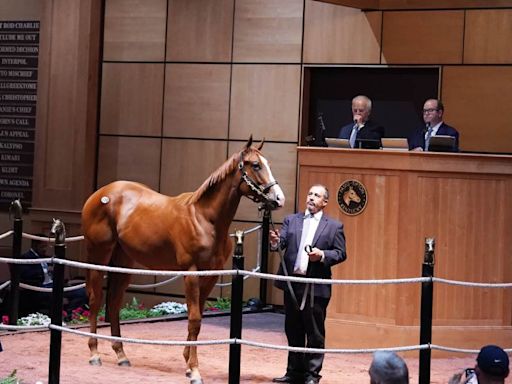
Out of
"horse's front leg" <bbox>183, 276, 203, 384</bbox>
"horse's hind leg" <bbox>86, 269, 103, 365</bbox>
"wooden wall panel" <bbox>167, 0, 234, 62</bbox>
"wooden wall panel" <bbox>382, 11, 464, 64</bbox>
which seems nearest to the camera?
"horse's front leg" <bbox>183, 276, 203, 384</bbox>

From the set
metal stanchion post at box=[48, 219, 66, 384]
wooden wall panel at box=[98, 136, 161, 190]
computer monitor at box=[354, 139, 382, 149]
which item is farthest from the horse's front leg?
wooden wall panel at box=[98, 136, 161, 190]

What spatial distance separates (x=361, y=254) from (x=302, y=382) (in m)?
1.84

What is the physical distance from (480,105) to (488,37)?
31.3 inches

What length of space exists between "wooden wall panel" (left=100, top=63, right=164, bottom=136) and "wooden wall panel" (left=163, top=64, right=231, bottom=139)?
14cm

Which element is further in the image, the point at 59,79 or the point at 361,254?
the point at 59,79

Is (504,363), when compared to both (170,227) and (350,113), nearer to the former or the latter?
(170,227)

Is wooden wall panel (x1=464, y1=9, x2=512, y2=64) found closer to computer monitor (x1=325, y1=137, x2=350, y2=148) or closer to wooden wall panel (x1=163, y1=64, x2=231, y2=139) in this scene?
wooden wall panel (x1=163, y1=64, x2=231, y2=139)

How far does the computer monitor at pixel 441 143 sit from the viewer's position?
10547 millimetres

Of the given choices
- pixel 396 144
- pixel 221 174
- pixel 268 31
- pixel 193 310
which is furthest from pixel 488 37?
pixel 193 310

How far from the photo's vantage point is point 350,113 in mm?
14133

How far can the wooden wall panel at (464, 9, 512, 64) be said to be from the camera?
1313 centimetres

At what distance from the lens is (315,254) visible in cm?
887

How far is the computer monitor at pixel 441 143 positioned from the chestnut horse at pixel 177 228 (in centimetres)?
194

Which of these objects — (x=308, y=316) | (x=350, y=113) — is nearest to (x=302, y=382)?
(x=308, y=316)
